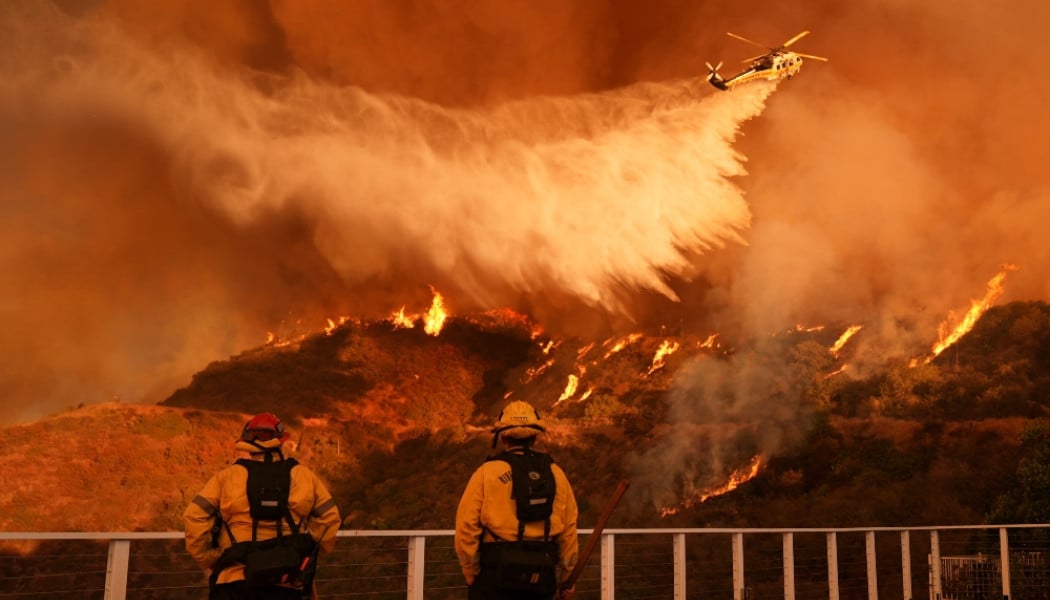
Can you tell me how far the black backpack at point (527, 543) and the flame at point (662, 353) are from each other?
47.6 meters

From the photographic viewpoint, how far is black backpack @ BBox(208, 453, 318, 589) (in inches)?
205

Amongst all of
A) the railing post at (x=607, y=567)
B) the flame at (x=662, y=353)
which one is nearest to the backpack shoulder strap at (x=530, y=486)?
the railing post at (x=607, y=567)

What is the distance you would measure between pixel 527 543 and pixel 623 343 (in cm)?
5106

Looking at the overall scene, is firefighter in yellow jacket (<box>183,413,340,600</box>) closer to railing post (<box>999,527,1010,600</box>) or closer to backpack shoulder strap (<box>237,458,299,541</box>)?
backpack shoulder strap (<box>237,458,299,541</box>)

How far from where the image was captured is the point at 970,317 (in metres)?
44.3

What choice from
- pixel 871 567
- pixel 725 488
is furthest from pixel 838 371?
pixel 871 567

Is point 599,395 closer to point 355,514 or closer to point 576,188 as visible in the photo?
point 576,188

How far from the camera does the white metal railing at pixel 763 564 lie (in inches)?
291

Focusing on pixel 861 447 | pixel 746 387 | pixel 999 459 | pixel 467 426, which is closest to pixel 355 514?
pixel 467 426

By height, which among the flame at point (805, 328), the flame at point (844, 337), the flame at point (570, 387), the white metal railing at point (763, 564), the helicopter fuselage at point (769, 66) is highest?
the helicopter fuselage at point (769, 66)

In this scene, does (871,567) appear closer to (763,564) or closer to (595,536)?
(595,536)

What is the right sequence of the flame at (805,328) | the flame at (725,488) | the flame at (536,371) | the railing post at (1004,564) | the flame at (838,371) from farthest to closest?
the flame at (536,371) < the flame at (805,328) < the flame at (838,371) < the flame at (725,488) < the railing post at (1004,564)

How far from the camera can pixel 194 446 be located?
167 feet

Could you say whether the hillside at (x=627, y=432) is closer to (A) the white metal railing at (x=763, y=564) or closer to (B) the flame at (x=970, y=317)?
(B) the flame at (x=970, y=317)
